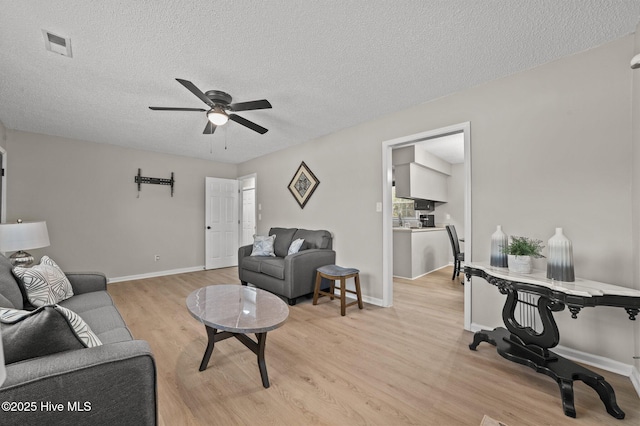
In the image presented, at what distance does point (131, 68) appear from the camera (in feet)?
7.75

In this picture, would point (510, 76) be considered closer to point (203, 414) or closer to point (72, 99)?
point (203, 414)

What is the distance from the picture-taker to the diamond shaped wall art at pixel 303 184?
4457mm

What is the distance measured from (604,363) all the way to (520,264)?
3.12ft

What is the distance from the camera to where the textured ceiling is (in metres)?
1.73

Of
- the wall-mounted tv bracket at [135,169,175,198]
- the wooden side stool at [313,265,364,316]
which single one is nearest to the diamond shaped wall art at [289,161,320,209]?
the wooden side stool at [313,265,364,316]

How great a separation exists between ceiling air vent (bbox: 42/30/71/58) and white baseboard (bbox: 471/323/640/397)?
4554mm

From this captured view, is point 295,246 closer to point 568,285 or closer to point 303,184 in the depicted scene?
point 303,184

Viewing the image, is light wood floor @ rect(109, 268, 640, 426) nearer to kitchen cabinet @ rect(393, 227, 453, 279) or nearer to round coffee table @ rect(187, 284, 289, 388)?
round coffee table @ rect(187, 284, 289, 388)

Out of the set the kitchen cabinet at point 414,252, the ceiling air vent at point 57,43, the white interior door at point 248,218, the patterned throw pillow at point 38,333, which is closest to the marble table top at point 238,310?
the patterned throw pillow at point 38,333

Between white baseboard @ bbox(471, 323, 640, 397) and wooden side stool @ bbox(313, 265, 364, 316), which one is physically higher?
wooden side stool @ bbox(313, 265, 364, 316)

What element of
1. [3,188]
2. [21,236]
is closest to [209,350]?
[21,236]

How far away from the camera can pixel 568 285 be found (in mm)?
1749

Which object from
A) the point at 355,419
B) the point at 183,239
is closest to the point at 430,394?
the point at 355,419

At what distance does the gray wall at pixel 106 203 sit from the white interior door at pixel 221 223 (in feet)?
0.73
